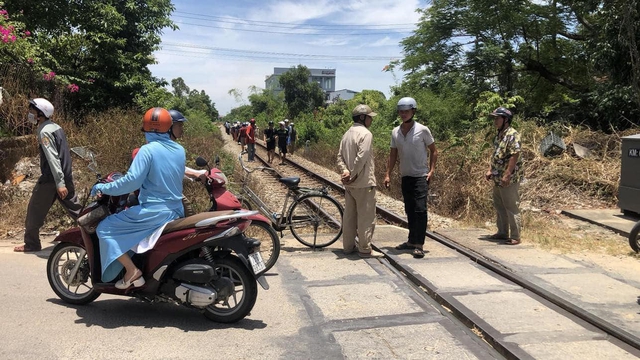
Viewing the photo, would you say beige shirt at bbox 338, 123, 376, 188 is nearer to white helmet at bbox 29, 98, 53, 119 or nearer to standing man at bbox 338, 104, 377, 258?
standing man at bbox 338, 104, 377, 258

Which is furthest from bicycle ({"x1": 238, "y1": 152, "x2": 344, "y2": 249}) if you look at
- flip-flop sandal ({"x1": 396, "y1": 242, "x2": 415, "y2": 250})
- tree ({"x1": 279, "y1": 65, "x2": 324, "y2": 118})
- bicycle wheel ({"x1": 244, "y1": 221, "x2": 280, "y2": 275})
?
tree ({"x1": 279, "y1": 65, "x2": 324, "y2": 118})

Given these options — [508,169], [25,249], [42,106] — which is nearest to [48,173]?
[42,106]

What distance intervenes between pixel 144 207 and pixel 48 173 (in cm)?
275

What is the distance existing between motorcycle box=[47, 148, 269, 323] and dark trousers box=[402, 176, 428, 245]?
8.49ft

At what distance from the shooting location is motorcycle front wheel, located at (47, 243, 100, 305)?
4.31 m

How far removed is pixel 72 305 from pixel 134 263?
93 cm

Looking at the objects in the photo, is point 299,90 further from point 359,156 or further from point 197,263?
point 197,263

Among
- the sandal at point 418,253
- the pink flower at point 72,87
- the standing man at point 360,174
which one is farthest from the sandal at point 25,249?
A: the pink flower at point 72,87

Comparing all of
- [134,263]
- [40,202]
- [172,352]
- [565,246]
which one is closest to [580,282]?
[565,246]

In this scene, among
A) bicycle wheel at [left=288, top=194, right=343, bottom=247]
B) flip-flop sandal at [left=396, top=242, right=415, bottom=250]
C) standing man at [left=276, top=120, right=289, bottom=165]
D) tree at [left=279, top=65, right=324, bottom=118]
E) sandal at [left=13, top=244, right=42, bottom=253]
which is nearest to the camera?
sandal at [left=13, top=244, right=42, bottom=253]

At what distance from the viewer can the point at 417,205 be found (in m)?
5.98

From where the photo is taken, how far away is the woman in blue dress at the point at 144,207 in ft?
12.6

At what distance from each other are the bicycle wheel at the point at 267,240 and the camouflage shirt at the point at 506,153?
3163 millimetres

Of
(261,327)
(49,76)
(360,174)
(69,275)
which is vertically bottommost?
(261,327)
